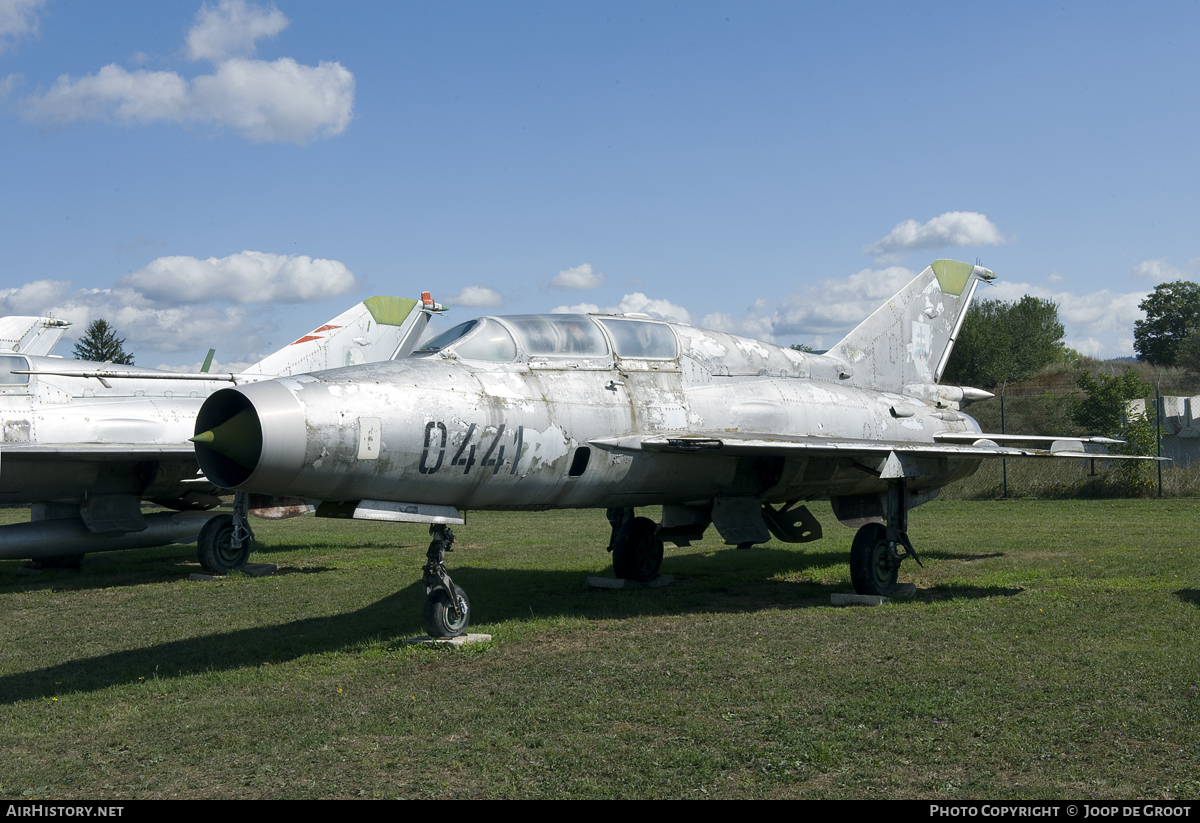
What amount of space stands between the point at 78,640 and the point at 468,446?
474cm

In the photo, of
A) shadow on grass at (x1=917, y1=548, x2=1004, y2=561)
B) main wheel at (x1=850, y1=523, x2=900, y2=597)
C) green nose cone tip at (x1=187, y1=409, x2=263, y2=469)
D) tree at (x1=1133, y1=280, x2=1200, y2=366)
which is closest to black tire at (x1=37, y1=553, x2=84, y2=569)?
green nose cone tip at (x1=187, y1=409, x2=263, y2=469)

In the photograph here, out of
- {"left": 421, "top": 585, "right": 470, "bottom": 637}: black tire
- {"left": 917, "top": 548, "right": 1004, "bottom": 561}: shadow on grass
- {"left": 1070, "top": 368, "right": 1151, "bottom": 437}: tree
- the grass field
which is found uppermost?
{"left": 1070, "top": 368, "right": 1151, "bottom": 437}: tree

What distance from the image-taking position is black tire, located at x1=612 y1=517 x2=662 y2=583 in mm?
12008

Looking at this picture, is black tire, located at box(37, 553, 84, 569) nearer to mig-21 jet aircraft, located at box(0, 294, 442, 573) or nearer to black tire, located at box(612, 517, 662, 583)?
mig-21 jet aircraft, located at box(0, 294, 442, 573)

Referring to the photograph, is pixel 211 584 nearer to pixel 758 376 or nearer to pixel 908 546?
pixel 758 376

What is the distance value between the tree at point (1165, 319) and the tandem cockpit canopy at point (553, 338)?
87632 mm

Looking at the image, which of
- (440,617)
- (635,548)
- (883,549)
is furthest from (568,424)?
(883,549)

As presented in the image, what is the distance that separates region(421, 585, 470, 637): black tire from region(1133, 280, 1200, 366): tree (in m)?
90.0

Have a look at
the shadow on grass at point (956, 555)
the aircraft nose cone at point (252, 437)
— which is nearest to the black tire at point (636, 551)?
the shadow on grass at point (956, 555)

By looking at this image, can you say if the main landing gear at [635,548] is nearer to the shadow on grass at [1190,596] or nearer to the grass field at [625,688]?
the grass field at [625,688]

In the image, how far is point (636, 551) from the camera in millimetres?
12039

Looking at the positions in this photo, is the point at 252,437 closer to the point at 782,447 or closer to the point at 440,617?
the point at 440,617

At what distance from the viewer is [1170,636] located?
302 inches

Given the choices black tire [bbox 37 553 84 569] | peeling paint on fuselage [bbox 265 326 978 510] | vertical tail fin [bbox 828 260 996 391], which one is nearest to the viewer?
peeling paint on fuselage [bbox 265 326 978 510]
